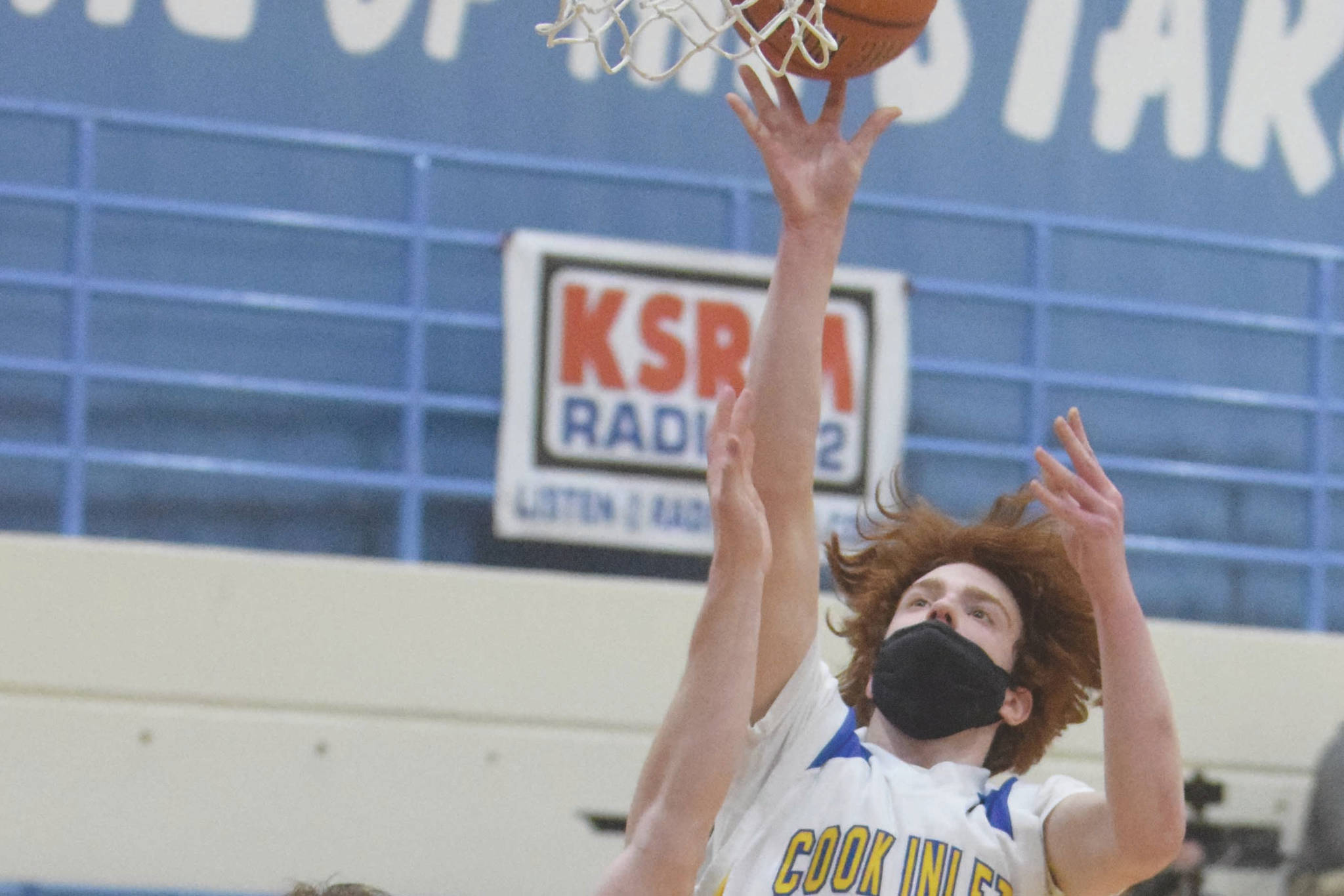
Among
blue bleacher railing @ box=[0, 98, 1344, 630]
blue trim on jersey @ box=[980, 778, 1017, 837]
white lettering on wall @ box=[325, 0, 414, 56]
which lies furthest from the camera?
white lettering on wall @ box=[325, 0, 414, 56]

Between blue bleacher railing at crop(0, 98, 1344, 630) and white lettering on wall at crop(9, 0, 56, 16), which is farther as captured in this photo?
white lettering on wall at crop(9, 0, 56, 16)

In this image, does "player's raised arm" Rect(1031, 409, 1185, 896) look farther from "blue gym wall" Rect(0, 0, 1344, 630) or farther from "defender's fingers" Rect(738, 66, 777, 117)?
"blue gym wall" Rect(0, 0, 1344, 630)

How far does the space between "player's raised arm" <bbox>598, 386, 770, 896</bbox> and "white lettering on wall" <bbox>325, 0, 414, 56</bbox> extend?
3925mm

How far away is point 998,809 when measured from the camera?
2.28 meters

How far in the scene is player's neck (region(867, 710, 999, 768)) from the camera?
2.38 metres

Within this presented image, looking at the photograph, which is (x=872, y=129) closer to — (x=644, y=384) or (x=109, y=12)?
(x=644, y=384)

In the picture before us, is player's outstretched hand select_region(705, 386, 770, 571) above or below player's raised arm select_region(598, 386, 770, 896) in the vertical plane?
above

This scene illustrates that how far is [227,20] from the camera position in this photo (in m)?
5.39

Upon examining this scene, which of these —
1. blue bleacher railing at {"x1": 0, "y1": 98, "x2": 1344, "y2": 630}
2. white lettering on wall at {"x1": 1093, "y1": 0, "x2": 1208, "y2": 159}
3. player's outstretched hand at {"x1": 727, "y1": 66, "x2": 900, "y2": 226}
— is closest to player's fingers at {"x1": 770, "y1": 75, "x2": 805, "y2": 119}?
player's outstretched hand at {"x1": 727, "y1": 66, "x2": 900, "y2": 226}

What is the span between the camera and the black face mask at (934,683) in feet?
7.57


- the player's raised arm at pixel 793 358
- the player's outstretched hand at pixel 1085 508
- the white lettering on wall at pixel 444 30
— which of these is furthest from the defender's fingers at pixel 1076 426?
the white lettering on wall at pixel 444 30

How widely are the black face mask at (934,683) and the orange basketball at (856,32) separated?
79cm

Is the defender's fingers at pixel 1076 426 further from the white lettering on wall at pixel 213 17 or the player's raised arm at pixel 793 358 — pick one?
the white lettering on wall at pixel 213 17

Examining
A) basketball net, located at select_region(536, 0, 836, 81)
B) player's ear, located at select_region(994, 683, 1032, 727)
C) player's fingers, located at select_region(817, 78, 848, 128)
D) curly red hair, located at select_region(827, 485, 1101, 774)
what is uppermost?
basketball net, located at select_region(536, 0, 836, 81)
